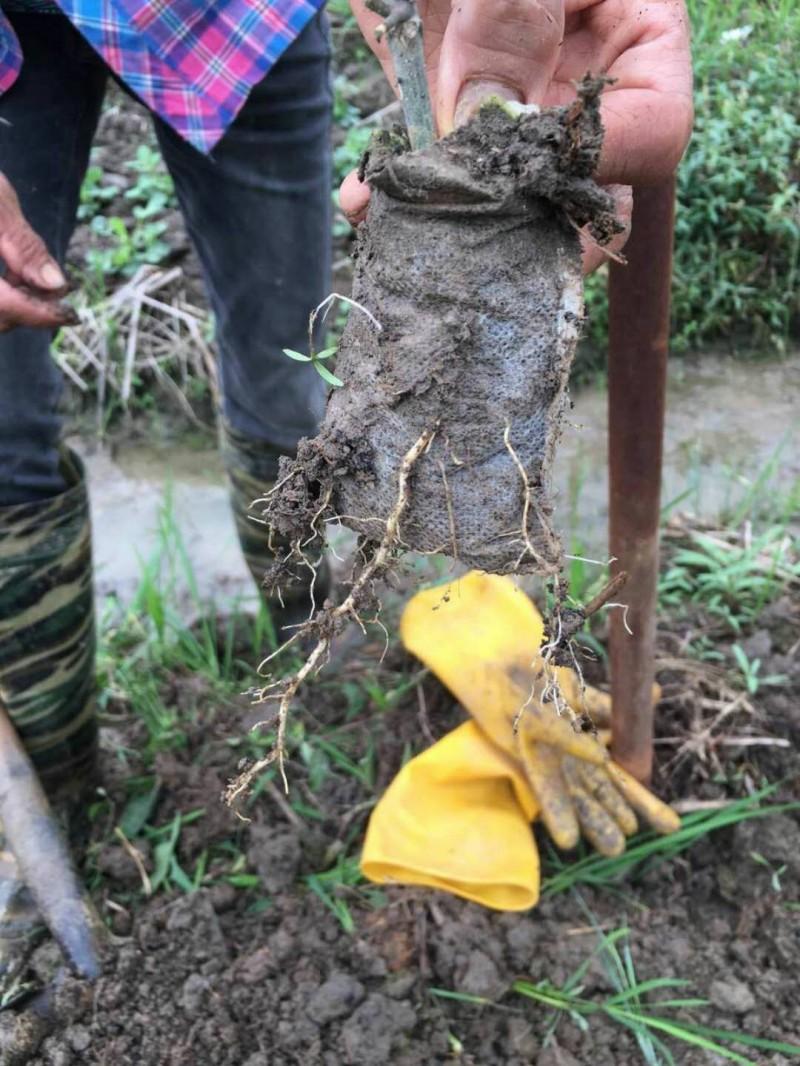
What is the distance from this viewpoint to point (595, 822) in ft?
5.07

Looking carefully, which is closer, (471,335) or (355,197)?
(471,335)

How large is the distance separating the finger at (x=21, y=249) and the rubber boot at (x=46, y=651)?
39cm

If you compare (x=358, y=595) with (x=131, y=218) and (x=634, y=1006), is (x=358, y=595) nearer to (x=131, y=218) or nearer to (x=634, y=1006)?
(x=634, y=1006)

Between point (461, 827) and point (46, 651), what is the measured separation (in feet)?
2.52

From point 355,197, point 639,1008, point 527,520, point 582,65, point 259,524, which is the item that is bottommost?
point 639,1008

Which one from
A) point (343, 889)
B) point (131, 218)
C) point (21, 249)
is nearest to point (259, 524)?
point (343, 889)

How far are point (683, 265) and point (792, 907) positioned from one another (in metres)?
2.21

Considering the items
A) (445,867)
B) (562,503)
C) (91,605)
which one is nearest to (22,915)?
(91,605)

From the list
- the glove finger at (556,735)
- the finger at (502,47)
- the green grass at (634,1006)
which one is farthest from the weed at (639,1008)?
the finger at (502,47)

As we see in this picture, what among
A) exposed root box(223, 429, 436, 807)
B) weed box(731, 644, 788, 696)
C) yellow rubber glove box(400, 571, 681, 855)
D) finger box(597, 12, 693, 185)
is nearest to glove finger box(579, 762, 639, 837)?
yellow rubber glove box(400, 571, 681, 855)

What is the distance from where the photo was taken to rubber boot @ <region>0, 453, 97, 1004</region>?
1.47 metres

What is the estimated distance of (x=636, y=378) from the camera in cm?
131

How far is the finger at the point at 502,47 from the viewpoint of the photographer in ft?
3.02

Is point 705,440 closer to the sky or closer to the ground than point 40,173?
closer to the ground
